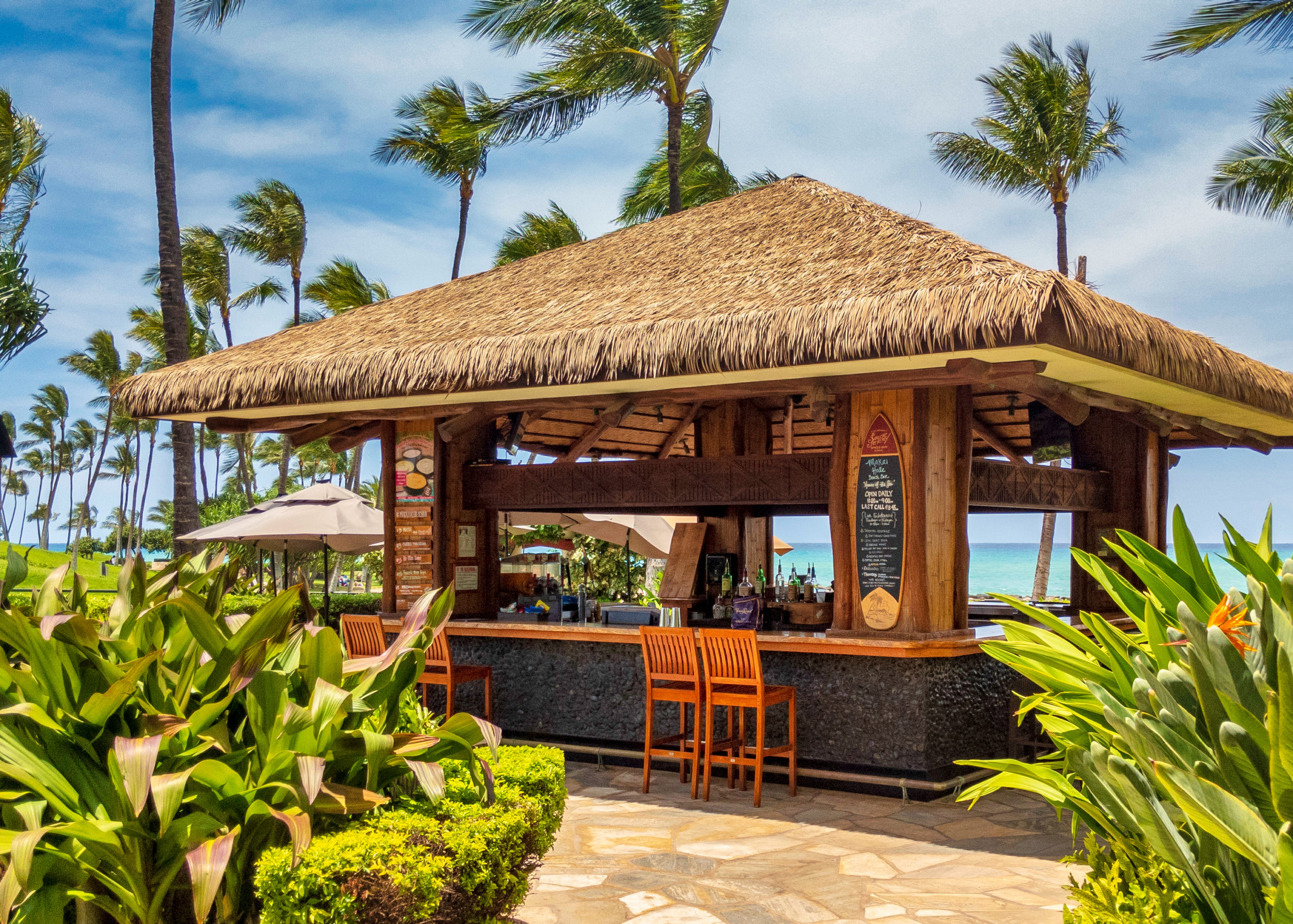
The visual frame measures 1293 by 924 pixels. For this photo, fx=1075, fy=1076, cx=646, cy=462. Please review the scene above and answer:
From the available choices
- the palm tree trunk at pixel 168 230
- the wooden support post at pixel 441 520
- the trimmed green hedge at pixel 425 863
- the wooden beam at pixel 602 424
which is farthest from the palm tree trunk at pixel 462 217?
the trimmed green hedge at pixel 425 863

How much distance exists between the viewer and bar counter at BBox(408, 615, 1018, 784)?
5965 millimetres

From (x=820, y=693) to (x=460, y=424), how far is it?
3211mm

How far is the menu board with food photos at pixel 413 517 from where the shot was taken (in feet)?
26.0

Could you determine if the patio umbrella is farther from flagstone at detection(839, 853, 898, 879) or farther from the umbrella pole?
flagstone at detection(839, 853, 898, 879)

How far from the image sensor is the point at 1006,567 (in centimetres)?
9038

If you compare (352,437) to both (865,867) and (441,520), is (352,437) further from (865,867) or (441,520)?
(865,867)

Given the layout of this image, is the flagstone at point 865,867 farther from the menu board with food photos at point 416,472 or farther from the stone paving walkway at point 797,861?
the menu board with food photos at point 416,472

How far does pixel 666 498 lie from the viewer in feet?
24.1

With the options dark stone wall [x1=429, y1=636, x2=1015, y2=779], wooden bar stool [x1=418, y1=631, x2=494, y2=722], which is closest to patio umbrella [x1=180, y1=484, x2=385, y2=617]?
wooden bar stool [x1=418, y1=631, x2=494, y2=722]

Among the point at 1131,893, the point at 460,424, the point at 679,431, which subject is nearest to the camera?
the point at 1131,893

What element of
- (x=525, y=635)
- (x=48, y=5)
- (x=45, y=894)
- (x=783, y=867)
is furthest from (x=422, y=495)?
(x=48, y=5)

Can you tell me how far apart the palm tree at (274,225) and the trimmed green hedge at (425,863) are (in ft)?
79.4

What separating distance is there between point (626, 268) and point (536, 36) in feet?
21.1

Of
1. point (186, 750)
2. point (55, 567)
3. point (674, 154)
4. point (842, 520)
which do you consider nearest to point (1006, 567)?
point (674, 154)
